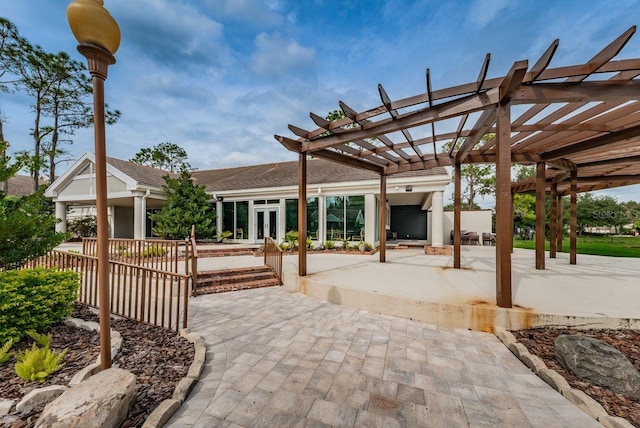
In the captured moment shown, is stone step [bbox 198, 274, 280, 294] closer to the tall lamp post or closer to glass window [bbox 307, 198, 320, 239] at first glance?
the tall lamp post

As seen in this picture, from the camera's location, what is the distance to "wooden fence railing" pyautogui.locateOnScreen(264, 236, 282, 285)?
273 inches

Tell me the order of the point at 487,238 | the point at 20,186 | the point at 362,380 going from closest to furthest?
the point at 362,380
the point at 487,238
the point at 20,186

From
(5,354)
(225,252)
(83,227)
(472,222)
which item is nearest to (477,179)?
(472,222)

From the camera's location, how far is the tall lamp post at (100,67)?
2.02 meters

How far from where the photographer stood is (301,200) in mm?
5930

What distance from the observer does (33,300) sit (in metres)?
2.99

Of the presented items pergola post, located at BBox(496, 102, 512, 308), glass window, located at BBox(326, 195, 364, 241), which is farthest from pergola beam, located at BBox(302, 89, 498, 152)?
glass window, located at BBox(326, 195, 364, 241)

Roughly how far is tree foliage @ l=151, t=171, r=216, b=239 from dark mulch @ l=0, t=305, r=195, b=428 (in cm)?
971

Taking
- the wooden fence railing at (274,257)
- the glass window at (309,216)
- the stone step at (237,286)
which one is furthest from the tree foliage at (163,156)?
the stone step at (237,286)

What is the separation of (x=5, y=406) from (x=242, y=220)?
521 inches

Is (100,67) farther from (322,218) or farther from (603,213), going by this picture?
(603,213)

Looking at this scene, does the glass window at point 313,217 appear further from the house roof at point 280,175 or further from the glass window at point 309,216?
the house roof at point 280,175

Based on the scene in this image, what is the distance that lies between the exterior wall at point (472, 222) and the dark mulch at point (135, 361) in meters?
16.3

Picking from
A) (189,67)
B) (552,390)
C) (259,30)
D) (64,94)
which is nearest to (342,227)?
(259,30)
